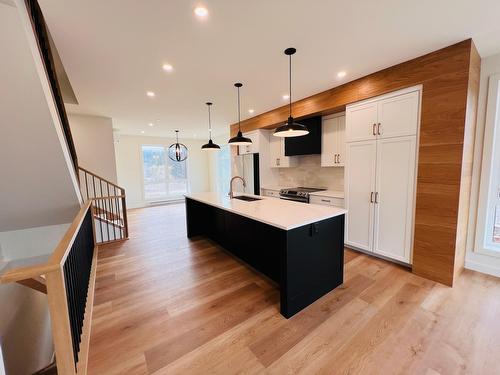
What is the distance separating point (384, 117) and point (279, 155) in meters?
2.37

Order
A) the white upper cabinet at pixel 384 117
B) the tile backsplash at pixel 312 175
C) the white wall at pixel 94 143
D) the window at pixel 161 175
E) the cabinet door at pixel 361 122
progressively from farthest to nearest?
the window at pixel 161 175 < the white wall at pixel 94 143 < the tile backsplash at pixel 312 175 < the cabinet door at pixel 361 122 < the white upper cabinet at pixel 384 117

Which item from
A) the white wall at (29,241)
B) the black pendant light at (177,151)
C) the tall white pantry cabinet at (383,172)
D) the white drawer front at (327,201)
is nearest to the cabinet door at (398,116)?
the tall white pantry cabinet at (383,172)

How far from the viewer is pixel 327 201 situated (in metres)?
3.67

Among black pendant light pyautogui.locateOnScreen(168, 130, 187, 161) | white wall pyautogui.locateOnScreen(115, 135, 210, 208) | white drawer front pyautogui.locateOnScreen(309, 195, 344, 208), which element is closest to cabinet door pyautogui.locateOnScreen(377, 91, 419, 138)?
white drawer front pyautogui.locateOnScreen(309, 195, 344, 208)

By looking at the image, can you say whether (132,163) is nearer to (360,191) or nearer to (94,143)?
(94,143)

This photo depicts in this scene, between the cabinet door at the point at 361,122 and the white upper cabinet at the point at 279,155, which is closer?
the cabinet door at the point at 361,122

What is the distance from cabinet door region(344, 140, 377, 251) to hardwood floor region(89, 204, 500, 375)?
472 millimetres

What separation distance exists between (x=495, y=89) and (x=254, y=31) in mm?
2814

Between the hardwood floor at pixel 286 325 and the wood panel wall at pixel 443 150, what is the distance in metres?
0.36

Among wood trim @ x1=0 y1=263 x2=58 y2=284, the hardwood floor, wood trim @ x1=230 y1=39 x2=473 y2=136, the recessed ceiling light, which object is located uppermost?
the recessed ceiling light

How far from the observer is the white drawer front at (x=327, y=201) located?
349cm

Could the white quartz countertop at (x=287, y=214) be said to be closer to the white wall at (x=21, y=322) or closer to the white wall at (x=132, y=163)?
the white wall at (x=21, y=322)

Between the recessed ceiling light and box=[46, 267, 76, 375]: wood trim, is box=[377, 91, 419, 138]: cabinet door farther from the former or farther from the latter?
box=[46, 267, 76, 375]: wood trim

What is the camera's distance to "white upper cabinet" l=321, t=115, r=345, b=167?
147 inches
